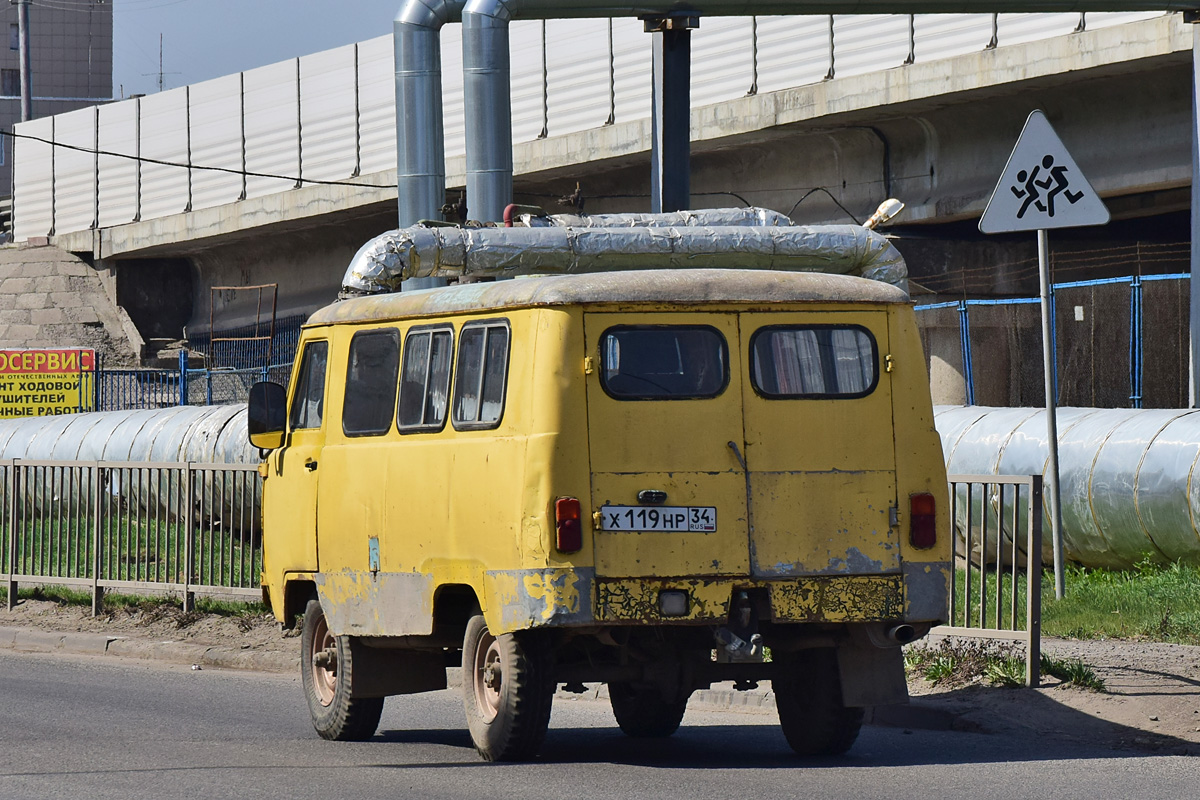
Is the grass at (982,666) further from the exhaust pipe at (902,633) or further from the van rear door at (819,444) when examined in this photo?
the van rear door at (819,444)

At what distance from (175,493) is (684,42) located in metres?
5.92

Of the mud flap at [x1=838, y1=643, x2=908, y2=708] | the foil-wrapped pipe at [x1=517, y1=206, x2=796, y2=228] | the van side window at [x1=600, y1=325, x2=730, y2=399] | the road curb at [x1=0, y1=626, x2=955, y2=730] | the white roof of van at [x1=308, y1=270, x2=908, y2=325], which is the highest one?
the foil-wrapped pipe at [x1=517, y1=206, x2=796, y2=228]

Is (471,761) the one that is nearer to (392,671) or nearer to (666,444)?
(392,671)

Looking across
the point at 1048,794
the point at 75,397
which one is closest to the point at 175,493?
the point at 1048,794

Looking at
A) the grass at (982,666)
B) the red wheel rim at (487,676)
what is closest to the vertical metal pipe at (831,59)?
the grass at (982,666)

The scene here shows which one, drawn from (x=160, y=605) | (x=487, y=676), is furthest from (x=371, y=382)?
(x=160, y=605)

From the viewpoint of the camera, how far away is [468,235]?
9.77m

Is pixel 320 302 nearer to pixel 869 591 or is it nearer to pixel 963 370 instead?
pixel 963 370

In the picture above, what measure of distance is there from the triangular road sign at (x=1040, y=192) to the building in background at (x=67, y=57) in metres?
89.3

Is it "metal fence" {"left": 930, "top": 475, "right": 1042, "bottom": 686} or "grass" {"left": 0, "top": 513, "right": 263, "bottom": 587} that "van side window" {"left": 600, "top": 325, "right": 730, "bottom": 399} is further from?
"grass" {"left": 0, "top": 513, "right": 263, "bottom": 587}

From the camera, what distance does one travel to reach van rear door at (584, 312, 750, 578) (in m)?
7.48

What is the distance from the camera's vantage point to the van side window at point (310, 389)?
9.11 m

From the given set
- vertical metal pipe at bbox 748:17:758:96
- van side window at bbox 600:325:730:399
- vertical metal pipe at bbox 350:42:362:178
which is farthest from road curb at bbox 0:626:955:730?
vertical metal pipe at bbox 350:42:362:178

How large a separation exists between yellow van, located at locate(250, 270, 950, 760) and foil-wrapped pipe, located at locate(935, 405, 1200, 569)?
5008 millimetres
